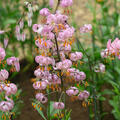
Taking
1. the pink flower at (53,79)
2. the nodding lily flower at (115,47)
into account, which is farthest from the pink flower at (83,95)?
the nodding lily flower at (115,47)

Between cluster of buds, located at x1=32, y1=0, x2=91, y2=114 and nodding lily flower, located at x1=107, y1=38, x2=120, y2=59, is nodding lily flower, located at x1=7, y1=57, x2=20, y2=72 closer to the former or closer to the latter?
cluster of buds, located at x1=32, y1=0, x2=91, y2=114

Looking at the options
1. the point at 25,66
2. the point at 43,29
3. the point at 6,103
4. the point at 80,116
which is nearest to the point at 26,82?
the point at 25,66

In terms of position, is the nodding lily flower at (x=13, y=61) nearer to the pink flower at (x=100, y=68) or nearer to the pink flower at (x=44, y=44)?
the pink flower at (x=44, y=44)

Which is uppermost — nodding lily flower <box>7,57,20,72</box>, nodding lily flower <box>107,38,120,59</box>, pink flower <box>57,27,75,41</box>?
pink flower <box>57,27,75,41</box>

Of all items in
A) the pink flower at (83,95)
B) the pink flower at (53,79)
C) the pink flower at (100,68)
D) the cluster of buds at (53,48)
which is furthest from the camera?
the pink flower at (100,68)

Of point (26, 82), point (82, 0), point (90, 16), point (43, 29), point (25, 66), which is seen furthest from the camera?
point (82, 0)

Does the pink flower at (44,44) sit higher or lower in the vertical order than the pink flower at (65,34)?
lower

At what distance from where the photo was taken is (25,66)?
111 inches

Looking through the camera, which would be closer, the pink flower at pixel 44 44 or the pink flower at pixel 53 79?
the pink flower at pixel 44 44

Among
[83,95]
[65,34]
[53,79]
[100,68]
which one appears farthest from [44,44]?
[100,68]

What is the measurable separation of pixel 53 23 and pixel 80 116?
3.81ft

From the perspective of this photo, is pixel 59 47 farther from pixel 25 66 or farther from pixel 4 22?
pixel 25 66

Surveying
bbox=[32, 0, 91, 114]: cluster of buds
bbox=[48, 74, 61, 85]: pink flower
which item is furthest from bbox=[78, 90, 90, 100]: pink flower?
bbox=[48, 74, 61, 85]: pink flower

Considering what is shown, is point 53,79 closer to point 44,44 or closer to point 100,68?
point 44,44
